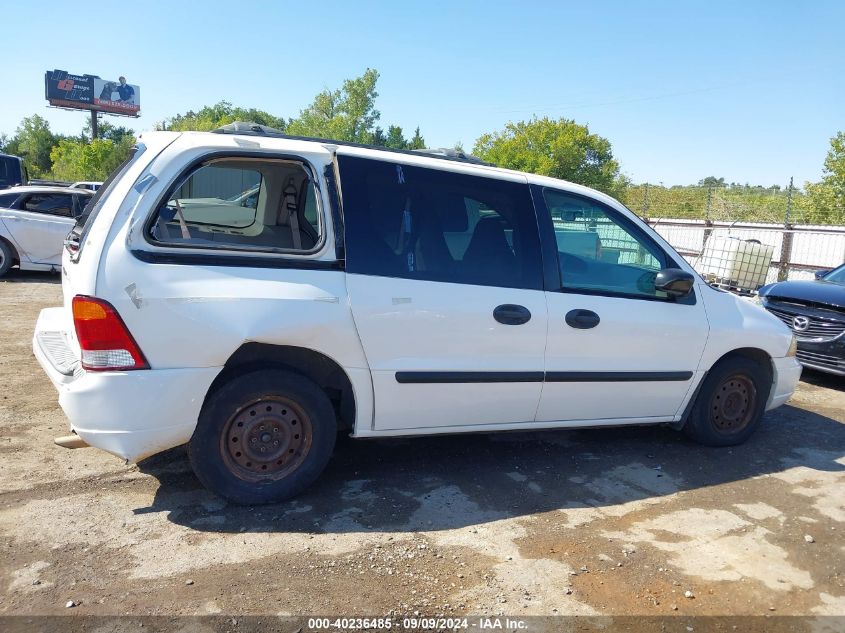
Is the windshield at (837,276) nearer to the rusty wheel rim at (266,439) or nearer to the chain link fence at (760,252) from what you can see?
the chain link fence at (760,252)

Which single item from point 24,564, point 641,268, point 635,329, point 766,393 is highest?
point 641,268

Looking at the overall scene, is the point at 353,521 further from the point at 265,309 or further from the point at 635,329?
the point at 635,329

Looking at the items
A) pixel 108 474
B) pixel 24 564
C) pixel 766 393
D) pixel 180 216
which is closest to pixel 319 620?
pixel 24 564

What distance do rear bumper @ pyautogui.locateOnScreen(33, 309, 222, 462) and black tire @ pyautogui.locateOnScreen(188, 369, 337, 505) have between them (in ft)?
0.41

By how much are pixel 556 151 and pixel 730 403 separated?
3724 cm

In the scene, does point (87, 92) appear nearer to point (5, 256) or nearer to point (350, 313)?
point (5, 256)

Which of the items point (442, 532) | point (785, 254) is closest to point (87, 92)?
point (785, 254)

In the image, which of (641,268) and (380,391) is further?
(641,268)

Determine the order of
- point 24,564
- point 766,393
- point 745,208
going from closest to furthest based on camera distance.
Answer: point 24,564
point 766,393
point 745,208

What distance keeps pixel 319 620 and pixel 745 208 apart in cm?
2502

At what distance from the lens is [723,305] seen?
15.5 ft

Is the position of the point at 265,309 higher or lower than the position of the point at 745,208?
lower

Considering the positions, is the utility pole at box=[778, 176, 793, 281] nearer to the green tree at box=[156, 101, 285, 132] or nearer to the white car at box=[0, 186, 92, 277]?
the white car at box=[0, 186, 92, 277]

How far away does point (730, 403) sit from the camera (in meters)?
4.97
